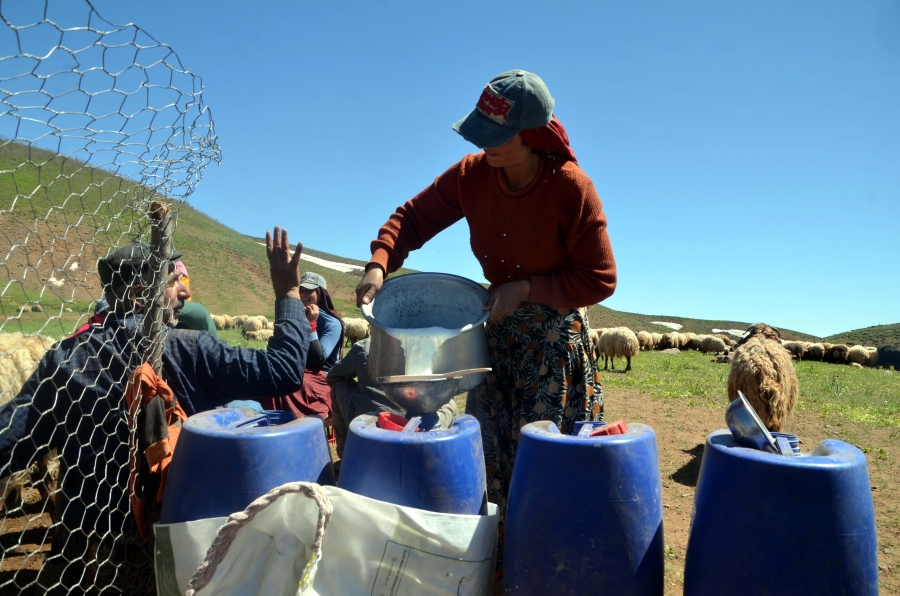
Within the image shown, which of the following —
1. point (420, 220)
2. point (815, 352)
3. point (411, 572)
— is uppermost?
point (420, 220)

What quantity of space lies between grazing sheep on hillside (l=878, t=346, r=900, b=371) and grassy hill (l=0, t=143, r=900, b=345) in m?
11.8

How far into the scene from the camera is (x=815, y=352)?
2294 cm

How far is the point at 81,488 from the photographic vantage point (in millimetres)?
2061

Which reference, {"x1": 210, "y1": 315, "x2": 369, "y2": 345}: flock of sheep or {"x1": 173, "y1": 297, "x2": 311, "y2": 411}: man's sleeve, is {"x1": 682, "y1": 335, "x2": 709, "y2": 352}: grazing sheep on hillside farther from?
{"x1": 173, "y1": 297, "x2": 311, "y2": 411}: man's sleeve

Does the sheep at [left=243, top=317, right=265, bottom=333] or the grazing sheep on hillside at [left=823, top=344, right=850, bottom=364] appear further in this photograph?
the grazing sheep on hillside at [left=823, top=344, right=850, bottom=364]

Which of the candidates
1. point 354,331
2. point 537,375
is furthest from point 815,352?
point 537,375

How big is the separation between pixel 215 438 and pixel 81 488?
0.59 m

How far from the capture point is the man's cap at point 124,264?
2275 millimetres

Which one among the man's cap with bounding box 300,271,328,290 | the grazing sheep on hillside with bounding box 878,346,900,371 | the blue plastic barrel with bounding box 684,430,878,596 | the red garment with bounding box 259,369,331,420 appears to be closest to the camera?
the blue plastic barrel with bounding box 684,430,878,596

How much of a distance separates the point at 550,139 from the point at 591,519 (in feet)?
4.54

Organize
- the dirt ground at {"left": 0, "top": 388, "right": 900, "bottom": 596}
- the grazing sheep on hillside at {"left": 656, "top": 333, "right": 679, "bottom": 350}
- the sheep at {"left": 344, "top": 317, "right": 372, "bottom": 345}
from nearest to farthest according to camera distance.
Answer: the dirt ground at {"left": 0, "top": 388, "right": 900, "bottom": 596}, the sheep at {"left": 344, "top": 317, "right": 372, "bottom": 345}, the grazing sheep on hillside at {"left": 656, "top": 333, "right": 679, "bottom": 350}

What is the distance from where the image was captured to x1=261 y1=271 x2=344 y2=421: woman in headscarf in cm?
427

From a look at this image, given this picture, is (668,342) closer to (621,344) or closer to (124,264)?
(621,344)

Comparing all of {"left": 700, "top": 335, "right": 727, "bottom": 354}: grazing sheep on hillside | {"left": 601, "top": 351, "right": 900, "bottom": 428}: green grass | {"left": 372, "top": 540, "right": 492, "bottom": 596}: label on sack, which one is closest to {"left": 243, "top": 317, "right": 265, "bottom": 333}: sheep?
{"left": 601, "top": 351, "right": 900, "bottom": 428}: green grass
